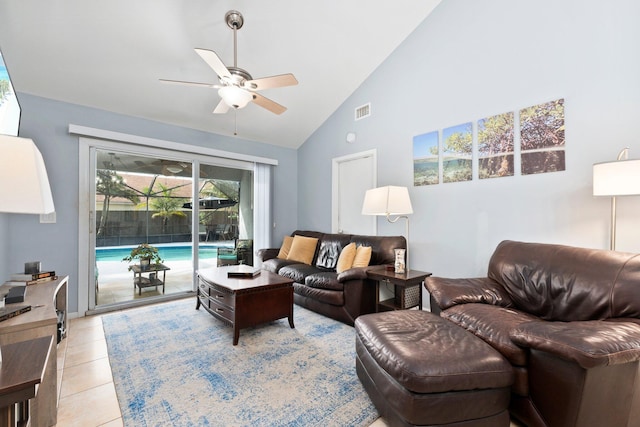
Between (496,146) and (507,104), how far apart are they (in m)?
0.42

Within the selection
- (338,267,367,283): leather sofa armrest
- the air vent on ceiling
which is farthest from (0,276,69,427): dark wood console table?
the air vent on ceiling

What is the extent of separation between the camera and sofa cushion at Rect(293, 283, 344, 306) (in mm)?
3084

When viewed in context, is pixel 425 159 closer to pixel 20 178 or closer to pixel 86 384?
pixel 20 178

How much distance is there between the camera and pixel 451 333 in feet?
5.59

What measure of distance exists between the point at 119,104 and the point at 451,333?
4.28 meters

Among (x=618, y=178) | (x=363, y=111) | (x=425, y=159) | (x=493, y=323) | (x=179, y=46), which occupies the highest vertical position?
(x=179, y=46)

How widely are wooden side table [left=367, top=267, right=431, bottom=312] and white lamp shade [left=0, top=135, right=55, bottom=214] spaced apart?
251cm

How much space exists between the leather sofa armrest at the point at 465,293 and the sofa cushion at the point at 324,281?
1.07 m

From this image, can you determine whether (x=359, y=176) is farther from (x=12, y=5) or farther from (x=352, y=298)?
(x=12, y=5)

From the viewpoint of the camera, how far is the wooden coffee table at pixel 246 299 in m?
2.58

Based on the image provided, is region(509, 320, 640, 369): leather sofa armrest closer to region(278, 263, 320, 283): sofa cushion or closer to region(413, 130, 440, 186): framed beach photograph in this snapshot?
region(413, 130, 440, 186): framed beach photograph

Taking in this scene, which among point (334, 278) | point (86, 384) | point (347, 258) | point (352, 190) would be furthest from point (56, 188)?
point (352, 190)

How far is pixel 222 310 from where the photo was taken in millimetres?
2754

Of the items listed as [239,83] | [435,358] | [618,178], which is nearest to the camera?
[435,358]
